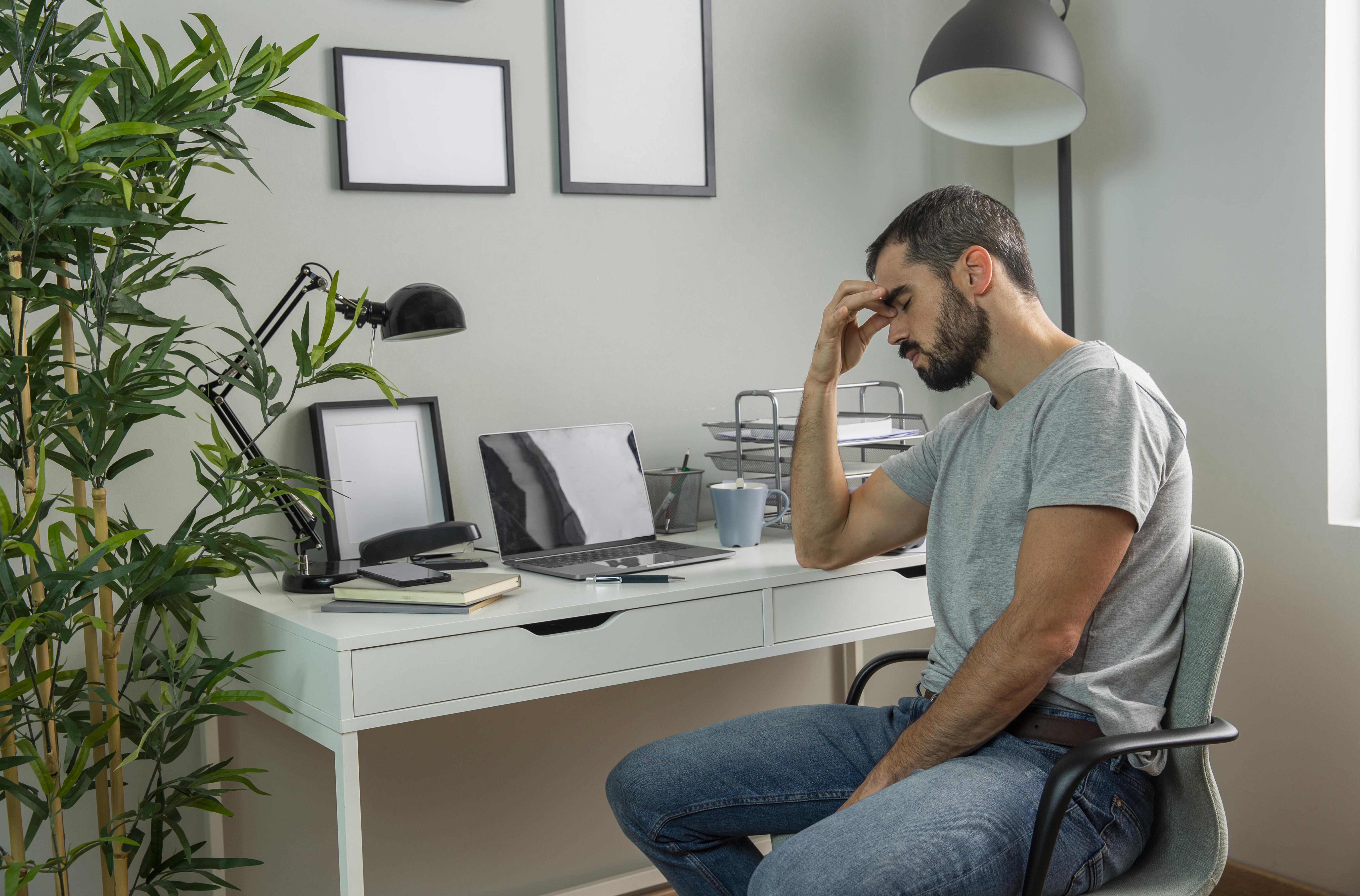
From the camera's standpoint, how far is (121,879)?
59.2 inches

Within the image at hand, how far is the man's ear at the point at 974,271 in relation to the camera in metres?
1.51

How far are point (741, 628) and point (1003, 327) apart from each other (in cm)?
61

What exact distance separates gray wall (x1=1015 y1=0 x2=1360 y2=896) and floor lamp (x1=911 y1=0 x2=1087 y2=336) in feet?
0.51

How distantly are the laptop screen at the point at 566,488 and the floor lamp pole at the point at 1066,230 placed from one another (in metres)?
1.08

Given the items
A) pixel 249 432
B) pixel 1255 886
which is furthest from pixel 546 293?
pixel 1255 886

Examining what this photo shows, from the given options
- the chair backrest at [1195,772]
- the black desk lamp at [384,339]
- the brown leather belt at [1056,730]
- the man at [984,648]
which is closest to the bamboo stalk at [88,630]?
the black desk lamp at [384,339]

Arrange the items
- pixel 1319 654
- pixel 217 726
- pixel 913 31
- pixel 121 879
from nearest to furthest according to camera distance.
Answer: pixel 121 879 → pixel 217 726 → pixel 1319 654 → pixel 913 31

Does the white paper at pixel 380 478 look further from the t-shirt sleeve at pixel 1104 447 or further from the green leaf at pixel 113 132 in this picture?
the t-shirt sleeve at pixel 1104 447

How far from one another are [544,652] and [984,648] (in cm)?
60

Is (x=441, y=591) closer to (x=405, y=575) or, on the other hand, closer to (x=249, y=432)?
(x=405, y=575)

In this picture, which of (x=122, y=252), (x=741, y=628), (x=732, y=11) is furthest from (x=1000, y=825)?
(x=732, y=11)

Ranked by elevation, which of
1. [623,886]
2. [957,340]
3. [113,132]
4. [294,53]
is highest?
[294,53]

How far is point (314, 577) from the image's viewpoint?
1.71 meters

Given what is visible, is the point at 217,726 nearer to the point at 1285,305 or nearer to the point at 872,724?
the point at 872,724
